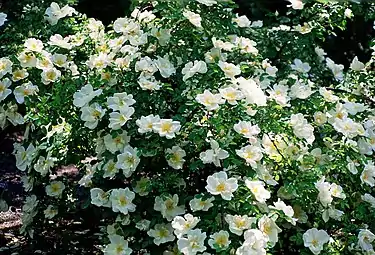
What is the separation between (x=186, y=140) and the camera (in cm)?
221

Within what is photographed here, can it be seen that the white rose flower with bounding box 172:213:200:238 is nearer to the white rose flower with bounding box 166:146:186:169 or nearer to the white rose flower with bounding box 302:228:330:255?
the white rose flower with bounding box 166:146:186:169

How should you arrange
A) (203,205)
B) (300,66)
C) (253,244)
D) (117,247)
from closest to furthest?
(253,244)
(203,205)
(117,247)
(300,66)

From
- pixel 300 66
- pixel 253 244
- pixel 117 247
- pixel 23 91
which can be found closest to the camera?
pixel 253 244

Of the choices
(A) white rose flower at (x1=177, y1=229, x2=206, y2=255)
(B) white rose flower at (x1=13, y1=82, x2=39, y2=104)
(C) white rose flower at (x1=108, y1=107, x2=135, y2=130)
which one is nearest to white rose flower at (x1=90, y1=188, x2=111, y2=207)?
(C) white rose flower at (x1=108, y1=107, x2=135, y2=130)

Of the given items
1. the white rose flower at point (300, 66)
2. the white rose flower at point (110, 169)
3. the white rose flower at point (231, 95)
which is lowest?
the white rose flower at point (300, 66)

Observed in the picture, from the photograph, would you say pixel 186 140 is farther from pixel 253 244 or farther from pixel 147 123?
pixel 253 244

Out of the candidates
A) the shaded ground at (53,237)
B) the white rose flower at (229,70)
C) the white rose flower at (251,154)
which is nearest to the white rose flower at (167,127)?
the white rose flower at (251,154)

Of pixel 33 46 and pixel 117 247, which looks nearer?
pixel 117 247

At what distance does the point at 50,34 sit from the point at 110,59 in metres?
0.42

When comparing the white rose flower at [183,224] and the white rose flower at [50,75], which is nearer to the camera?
the white rose flower at [183,224]

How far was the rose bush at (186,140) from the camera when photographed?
82.4 inches

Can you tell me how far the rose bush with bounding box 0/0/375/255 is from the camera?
2.09m

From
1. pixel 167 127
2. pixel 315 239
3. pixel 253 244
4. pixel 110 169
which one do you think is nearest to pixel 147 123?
pixel 167 127

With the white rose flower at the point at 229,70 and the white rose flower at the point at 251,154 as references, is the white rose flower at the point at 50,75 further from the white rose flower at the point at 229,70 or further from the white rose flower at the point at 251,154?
the white rose flower at the point at 251,154
